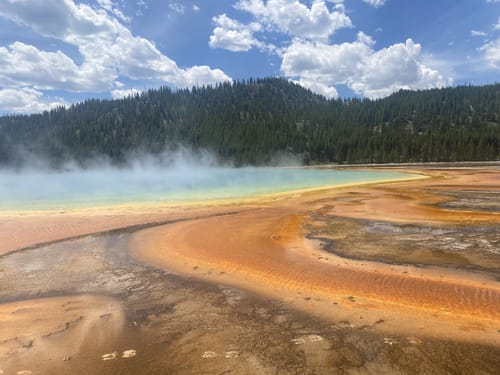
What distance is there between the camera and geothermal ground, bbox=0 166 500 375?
16.1 ft

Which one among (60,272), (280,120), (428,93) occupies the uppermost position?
(428,93)

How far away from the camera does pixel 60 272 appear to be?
371 inches

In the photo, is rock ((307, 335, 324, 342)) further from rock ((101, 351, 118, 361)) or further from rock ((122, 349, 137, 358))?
rock ((101, 351, 118, 361))

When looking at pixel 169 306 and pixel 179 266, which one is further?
pixel 179 266

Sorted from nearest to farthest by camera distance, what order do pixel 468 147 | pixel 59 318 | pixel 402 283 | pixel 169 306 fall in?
pixel 59 318
pixel 169 306
pixel 402 283
pixel 468 147

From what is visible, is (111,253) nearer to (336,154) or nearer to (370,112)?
(336,154)

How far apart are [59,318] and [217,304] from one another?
9.93 feet

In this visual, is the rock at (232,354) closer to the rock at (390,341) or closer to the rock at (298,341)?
the rock at (298,341)

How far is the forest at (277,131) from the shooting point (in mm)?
100625

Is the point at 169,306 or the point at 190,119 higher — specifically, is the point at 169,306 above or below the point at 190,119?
below

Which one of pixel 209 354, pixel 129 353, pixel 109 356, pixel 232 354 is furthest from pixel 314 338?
pixel 109 356

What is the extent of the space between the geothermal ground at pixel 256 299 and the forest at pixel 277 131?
94.7 meters

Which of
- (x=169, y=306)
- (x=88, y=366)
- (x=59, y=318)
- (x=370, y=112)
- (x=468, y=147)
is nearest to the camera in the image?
(x=88, y=366)

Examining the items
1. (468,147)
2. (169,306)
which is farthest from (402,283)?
(468,147)
